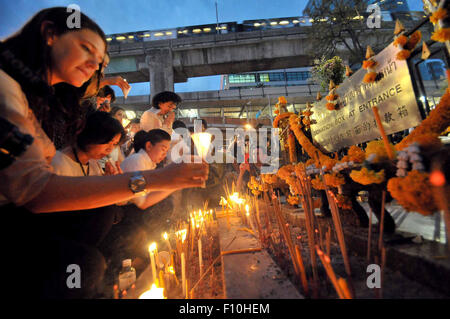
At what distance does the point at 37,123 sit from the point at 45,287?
2.97ft

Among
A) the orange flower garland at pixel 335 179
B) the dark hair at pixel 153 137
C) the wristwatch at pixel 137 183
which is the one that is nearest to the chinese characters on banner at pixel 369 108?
the orange flower garland at pixel 335 179

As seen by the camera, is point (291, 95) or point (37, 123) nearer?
point (37, 123)

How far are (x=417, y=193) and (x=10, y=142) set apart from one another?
2.07m

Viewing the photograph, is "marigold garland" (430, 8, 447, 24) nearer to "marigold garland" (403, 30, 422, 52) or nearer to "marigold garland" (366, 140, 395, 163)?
"marigold garland" (403, 30, 422, 52)

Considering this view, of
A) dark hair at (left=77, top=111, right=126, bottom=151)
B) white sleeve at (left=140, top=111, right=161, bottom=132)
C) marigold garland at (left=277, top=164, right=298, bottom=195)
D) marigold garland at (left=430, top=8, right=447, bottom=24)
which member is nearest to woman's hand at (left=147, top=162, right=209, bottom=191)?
dark hair at (left=77, top=111, right=126, bottom=151)

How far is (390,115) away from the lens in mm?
2068

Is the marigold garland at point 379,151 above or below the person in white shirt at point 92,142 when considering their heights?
below

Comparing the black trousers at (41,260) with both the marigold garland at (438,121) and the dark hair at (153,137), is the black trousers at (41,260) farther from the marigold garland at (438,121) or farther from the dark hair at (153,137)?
the marigold garland at (438,121)

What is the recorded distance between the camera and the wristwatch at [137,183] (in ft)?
3.35

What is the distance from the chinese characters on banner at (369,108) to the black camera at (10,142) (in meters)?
2.80

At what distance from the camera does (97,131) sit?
1.78 meters

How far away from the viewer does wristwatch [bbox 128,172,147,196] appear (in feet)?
3.35
